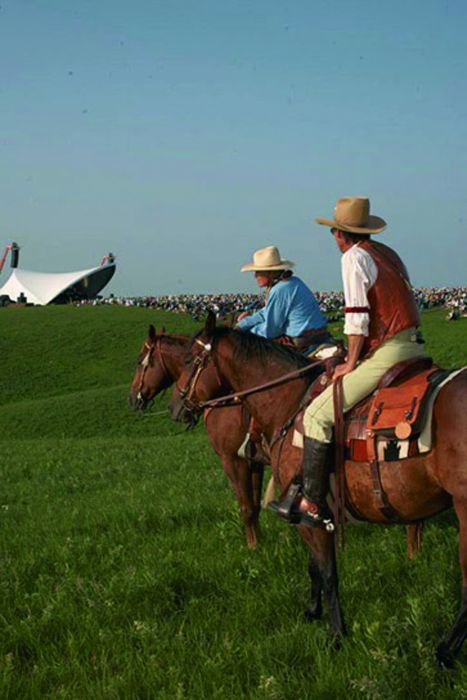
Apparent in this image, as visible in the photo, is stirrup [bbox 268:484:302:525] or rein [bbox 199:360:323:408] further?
rein [bbox 199:360:323:408]

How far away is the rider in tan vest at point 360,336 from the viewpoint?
5.64m

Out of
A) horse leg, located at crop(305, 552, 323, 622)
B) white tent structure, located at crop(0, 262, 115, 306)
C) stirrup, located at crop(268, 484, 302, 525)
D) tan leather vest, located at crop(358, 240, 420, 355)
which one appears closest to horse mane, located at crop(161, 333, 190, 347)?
horse leg, located at crop(305, 552, 323, 622)

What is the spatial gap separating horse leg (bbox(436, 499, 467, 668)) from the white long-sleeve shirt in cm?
149

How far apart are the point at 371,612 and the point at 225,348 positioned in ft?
8.92

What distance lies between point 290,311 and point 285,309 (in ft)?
0.30

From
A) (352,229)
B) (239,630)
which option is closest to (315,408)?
(352,229)

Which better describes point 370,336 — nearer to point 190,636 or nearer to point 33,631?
point 190,636

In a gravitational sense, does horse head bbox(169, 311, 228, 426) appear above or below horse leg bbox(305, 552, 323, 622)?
above

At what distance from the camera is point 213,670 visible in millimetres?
5211

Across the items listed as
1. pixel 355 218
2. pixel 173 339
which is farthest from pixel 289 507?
pixel 173 339

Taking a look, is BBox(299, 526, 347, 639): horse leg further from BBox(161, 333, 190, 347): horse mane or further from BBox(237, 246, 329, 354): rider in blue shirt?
BBox(161, 333, 190, 347): horse mane

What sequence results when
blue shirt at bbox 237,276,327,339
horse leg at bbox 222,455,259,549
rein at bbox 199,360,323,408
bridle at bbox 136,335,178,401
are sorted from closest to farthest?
rein at bbox 199,360,323,408 < horse leg at bbox 222,455,259,549 < blue shirt at bbox 237,276,327,339 < bridle at bbox 136,335,178,401

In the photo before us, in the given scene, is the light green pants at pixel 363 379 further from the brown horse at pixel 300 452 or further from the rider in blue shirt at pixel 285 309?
the rider in blue shirt at pixel 285 309

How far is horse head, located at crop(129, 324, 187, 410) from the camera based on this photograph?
10844 mm
